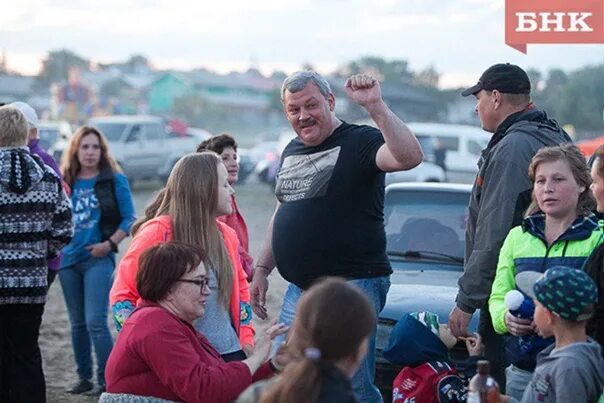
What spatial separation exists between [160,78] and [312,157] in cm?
9889

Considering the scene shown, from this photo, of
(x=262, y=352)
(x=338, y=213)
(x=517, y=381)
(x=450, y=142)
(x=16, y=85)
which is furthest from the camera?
(x=16, y=85)

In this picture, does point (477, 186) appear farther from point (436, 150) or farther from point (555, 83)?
point (555, 83)

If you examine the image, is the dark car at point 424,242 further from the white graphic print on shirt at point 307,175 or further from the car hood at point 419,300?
the white graphic print on shirt at point 307,175

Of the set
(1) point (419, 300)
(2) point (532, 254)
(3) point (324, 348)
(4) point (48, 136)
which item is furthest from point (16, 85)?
(3) point (324, 348)

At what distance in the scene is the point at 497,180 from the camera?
5.25 metres

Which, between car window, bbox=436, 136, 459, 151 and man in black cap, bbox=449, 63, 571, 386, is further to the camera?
car window, bbox=436, 136, 459, 151

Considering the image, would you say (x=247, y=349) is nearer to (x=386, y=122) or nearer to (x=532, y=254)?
(x=386, y=122)

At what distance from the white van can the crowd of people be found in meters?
21.1

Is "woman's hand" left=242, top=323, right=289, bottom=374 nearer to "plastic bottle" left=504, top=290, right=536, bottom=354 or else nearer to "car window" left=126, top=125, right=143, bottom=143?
"plastic bottle" left=504, top=290, right=536, bottom=354

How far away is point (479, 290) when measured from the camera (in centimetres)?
516

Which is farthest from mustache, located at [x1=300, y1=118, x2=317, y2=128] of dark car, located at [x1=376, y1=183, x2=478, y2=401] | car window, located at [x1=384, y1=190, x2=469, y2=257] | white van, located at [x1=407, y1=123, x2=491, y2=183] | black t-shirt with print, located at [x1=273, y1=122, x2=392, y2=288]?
white van, located at [x1=407, y1=123, x2=491, y2=183]

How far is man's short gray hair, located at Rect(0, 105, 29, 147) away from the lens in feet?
20.6

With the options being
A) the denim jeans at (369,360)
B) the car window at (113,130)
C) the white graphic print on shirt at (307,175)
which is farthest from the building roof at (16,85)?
the denim jeans at (369,360)

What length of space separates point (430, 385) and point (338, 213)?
962 millimetres
